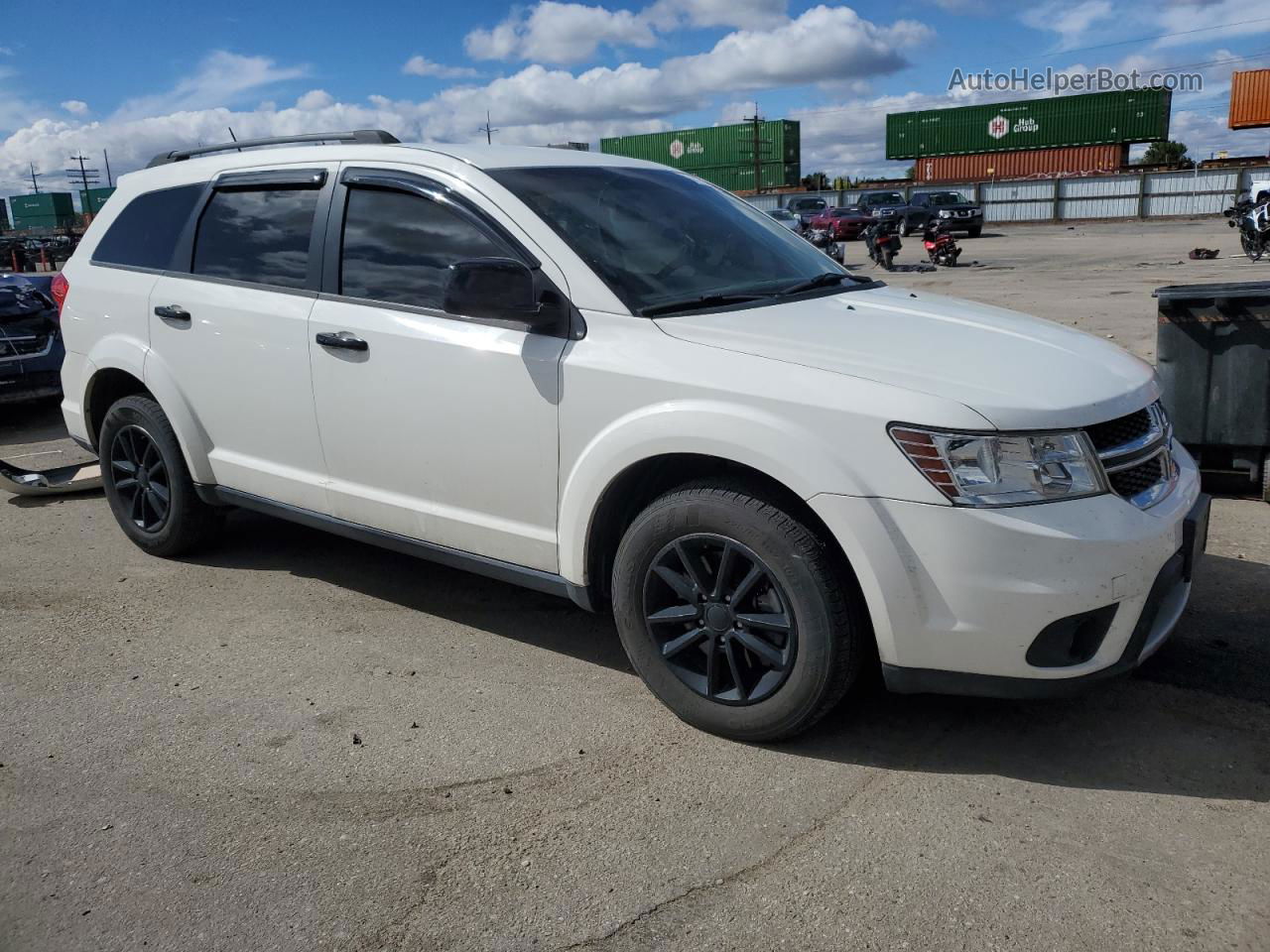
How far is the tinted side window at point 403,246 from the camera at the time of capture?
383cm

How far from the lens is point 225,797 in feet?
10.2

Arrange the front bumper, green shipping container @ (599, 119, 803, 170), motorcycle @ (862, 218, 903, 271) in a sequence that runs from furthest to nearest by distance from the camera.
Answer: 1. green shipping container @ (599, 119, 803, 170)
2. motorcycle @ (862, 218, 903, 271)
3. the front bumper

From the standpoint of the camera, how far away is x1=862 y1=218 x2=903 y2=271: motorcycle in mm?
22984

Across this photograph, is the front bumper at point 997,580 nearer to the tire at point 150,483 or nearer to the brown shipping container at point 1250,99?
the tire at point 150,483

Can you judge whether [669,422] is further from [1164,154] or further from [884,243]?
[1164,154]

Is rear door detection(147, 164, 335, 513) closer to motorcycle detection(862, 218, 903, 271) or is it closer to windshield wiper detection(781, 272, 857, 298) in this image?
windshield wiper detection(781, 272, 857, 298)

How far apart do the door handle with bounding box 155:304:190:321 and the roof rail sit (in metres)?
0.82

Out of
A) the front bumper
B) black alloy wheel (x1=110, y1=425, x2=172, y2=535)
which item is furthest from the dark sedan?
the front bumper

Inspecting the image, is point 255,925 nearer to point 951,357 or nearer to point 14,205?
point 951,357

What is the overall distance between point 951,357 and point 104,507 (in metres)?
5.20

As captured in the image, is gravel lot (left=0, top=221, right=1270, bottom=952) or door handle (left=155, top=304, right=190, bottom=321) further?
door handle (left=155, top=304, right=190, bottom=321)

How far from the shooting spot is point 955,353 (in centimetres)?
317

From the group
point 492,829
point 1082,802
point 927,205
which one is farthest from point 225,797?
point 927,205

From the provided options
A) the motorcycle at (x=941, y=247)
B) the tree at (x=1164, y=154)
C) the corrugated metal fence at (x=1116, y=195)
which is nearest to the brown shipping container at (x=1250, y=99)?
the corrugated metal fence at (x=1116, y=195)
